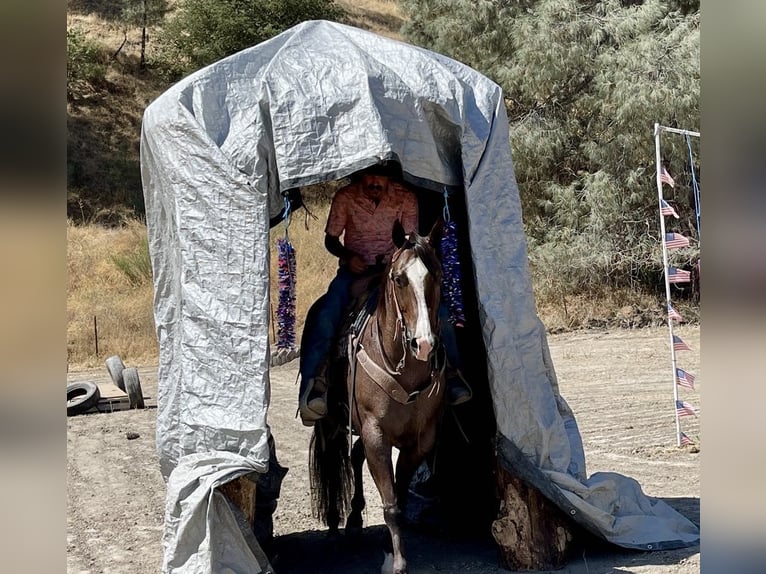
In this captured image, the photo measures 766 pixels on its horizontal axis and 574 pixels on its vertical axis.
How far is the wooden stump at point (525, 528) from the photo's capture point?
5.98 metres

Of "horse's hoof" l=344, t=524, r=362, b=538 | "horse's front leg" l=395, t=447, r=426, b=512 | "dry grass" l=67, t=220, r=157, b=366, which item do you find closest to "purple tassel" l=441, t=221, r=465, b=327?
"horse's front leg" l=395, t=447, r=426, b=512

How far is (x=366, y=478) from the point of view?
918cm

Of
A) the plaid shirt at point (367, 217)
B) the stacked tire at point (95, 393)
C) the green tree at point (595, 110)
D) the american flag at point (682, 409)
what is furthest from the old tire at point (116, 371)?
the green tree at point (595, 110)

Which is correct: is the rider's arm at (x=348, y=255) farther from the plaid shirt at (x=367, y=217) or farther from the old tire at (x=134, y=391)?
the old tire at (x=134, y=391)

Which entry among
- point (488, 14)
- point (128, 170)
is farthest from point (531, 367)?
point (128, 170)

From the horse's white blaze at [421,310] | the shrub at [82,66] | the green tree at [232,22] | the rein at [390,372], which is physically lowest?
the rein at [390,372]

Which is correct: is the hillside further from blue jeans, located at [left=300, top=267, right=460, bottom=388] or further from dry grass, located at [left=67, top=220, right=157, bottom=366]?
blue jeans, located at [left=300, top=267, right=460, bottom=388]

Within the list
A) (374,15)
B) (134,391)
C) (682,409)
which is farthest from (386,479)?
(374,15)

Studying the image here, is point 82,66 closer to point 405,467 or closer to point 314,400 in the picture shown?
point 314,400

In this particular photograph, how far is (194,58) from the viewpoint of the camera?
3269 centimetres

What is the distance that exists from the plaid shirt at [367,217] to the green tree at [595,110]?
13563mm

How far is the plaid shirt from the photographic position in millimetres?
6281

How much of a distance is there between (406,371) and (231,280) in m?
1.17

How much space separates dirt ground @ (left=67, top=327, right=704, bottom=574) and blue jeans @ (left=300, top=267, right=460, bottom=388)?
56.5 inches
